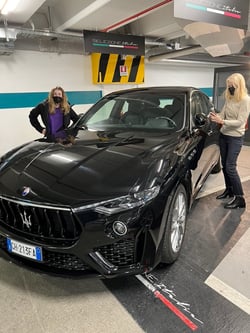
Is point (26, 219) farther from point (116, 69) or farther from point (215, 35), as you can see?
point (116, 69)

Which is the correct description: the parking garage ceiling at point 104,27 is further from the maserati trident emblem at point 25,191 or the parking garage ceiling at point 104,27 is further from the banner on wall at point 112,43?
the maserati trident emblem at point 25,191

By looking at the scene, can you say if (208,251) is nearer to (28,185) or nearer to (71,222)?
(71,222)

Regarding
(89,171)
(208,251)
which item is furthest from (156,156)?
(208,251)

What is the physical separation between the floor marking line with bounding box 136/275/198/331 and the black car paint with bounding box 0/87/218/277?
10.3 inches

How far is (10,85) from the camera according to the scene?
16.2ft

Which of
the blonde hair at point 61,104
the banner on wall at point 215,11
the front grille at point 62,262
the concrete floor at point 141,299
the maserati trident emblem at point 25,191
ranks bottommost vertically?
the concrete floor at point 141,299

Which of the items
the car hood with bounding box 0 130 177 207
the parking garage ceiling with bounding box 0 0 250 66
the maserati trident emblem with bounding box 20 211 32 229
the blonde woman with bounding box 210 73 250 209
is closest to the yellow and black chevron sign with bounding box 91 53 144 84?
the parking garage ceiling with bounding box 0 0 250 66

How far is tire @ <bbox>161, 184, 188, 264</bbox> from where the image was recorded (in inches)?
68.9

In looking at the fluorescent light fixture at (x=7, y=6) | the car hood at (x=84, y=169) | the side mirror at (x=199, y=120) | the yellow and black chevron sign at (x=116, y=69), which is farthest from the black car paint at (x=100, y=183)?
the yellow and black chevron sign at (x=116, y=69)

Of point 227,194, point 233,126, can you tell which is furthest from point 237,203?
point 233,126

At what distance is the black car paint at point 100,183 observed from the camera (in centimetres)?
146

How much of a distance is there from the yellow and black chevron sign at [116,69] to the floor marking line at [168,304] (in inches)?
189

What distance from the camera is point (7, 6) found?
326 centimetres

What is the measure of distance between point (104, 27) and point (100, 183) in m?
4.06
